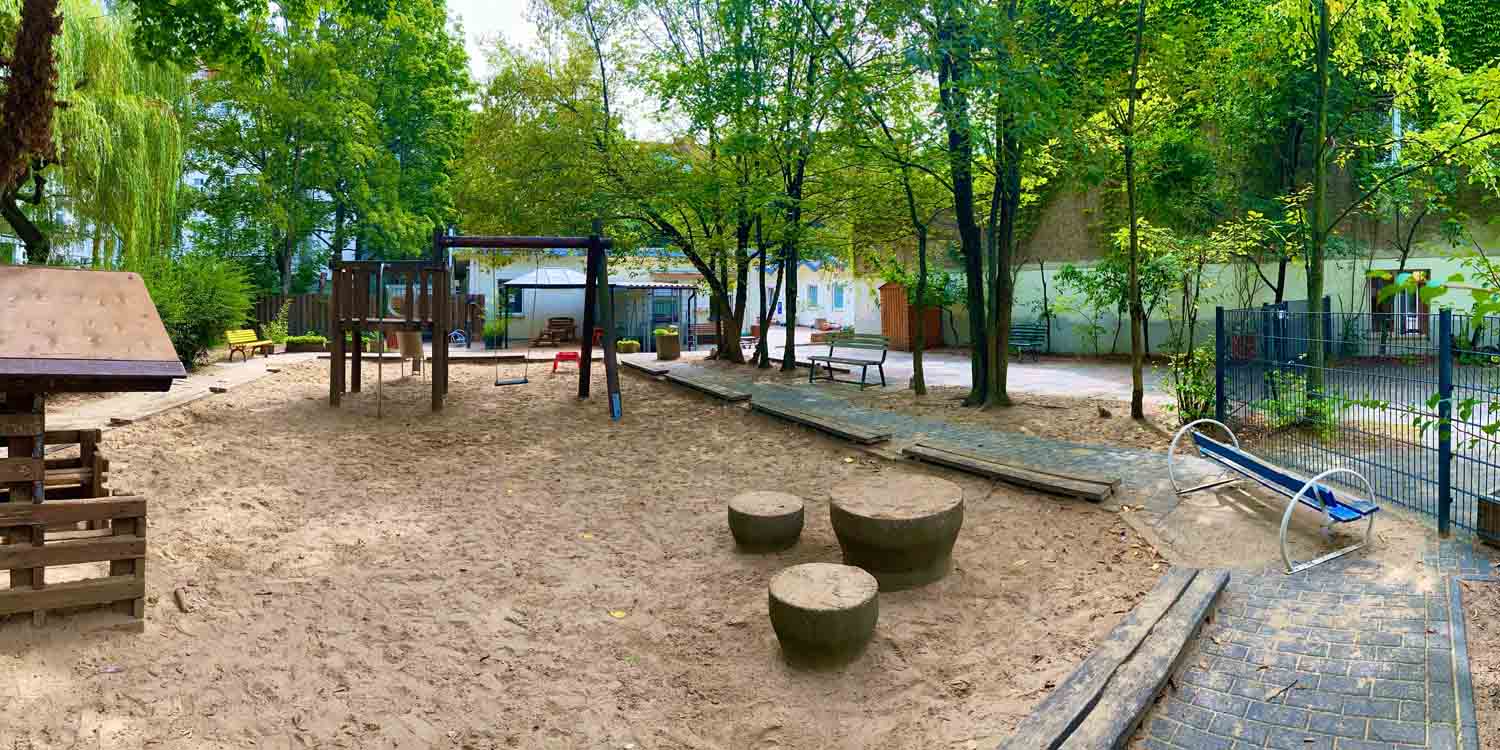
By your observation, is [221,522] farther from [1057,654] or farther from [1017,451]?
[1017,451]

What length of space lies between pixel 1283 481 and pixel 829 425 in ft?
15.9

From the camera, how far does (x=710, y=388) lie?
12.9 meters

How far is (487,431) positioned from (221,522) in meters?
4.22

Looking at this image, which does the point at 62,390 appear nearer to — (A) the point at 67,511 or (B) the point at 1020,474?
(A) the point at 67,511

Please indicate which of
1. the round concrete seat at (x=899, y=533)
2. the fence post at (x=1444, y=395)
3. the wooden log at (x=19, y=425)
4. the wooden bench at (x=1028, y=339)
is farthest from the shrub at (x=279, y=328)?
the fence post at (x=1444, y=395)

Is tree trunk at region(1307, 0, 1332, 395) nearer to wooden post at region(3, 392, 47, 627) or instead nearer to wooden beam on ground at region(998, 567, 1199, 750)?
wooden beam on ground at region(998, 567, 1199, 750)

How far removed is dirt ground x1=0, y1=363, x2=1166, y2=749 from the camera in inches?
147

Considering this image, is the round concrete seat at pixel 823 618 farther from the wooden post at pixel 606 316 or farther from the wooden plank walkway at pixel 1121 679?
the wooden post at pixel 606 316

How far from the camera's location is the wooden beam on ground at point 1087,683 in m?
3.29

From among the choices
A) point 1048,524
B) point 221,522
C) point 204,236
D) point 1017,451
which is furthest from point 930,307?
point 204,236

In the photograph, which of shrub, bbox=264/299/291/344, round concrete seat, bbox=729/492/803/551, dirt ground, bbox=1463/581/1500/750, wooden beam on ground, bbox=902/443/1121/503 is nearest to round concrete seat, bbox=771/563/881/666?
round concrete seat, bbox=729/492/803/551

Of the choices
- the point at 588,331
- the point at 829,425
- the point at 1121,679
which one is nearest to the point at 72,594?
the point at 1121,679

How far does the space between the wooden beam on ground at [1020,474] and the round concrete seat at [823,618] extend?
303 cm

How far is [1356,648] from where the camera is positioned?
13.1 ft
